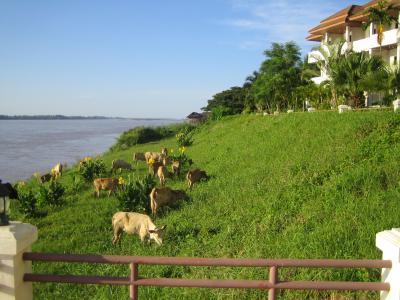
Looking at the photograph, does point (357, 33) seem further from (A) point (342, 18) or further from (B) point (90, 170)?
(B) point (90, 170)

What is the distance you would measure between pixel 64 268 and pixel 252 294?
360 cm

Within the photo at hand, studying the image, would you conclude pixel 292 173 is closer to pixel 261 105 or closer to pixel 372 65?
pixel 372 65

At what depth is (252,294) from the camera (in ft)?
16.5

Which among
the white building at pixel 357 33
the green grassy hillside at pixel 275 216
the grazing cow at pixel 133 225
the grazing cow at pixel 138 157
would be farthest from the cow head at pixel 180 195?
the white building at pixel 357 33

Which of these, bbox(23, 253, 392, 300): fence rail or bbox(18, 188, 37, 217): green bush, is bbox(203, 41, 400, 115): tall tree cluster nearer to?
bbox(18, 188, 37, 217): green bush

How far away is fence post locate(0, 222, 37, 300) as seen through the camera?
10.7 ft

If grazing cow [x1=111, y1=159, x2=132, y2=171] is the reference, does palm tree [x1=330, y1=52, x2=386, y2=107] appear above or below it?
above

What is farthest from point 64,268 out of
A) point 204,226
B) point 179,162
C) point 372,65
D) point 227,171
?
point 372,65

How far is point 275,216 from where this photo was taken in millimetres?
7406

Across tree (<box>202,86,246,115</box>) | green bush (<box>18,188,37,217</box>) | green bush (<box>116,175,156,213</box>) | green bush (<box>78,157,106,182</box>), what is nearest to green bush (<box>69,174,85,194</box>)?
green bush (<box>78,157,106,182</box>)

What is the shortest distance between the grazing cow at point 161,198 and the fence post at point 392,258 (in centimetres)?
655

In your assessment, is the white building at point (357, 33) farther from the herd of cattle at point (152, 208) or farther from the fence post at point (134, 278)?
the fence post at point (134, 278)

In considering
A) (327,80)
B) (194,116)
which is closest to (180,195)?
(327,80)

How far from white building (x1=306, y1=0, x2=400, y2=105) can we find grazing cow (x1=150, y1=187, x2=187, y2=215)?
15416 mm
